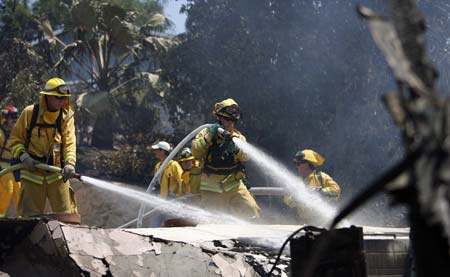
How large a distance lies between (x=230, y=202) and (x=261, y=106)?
23.7 ft

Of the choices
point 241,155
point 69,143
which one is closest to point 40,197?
point 69,143

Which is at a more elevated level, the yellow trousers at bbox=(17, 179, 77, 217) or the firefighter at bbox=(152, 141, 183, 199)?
the firefighter at bbox=(152, 141, 183, 199)

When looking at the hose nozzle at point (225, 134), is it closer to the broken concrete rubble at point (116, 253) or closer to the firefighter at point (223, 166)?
the firefighter at point (223, 166)

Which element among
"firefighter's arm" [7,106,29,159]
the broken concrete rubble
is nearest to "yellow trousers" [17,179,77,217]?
"firefighter's arm" [7,106,29,159]

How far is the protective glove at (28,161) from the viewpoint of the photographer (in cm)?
754

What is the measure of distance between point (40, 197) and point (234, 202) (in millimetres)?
2230

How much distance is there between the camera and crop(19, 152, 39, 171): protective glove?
24.7ft

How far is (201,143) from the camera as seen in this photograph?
28.7 ft

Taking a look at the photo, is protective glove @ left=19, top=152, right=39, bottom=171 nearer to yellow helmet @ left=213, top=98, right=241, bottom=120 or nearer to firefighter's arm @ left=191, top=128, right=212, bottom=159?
firefighter's arm @ left=191, top=128, right=212, bottom=159

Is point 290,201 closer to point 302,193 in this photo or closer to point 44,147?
point 302,193

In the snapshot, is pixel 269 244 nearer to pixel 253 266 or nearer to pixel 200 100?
pixel 253 266

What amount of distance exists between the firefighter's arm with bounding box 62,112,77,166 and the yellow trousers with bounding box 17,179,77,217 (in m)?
0.25

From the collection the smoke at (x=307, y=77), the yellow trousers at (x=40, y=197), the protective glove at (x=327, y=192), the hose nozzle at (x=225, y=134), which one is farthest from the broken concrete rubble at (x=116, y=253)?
the smoke at (x=307, y=77)

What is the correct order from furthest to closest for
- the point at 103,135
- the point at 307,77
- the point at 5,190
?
the point at 103,135
the point at 307,77
the point at 5,190
